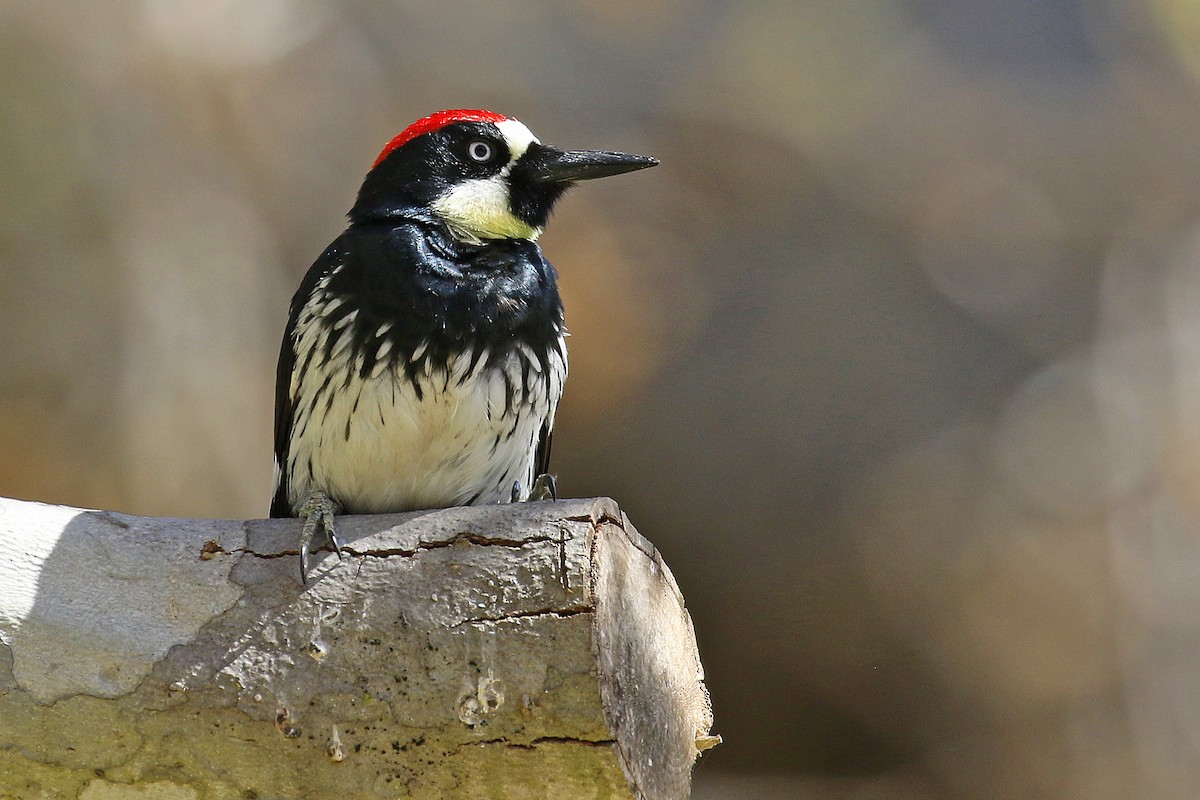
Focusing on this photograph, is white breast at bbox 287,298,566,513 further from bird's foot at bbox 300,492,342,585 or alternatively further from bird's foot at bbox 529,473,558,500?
bird's foot at bbox 300,492,342,585

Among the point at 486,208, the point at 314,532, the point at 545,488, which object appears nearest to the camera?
the point at 314,532

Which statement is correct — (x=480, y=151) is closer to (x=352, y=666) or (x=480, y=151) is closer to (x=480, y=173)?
(x=480, y=173)

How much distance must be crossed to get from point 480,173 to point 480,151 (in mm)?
77

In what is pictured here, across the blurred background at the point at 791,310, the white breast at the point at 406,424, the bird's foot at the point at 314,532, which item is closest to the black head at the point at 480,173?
the white breast at the point at 406,424

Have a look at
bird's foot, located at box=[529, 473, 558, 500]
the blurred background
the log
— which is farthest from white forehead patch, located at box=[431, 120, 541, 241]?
the blurred background

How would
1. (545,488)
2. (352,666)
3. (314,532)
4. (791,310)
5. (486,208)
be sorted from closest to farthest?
(352,666) → (314,532) → (545,488) → (486,208) → (791,310)

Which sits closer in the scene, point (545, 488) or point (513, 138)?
point (545, 488)

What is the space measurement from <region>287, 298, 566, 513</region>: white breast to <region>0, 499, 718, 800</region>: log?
0.60 meters

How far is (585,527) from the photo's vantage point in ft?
6.98

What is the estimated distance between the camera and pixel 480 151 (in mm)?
3273

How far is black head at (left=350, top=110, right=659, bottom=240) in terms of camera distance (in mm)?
3154

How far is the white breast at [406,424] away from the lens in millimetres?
2822

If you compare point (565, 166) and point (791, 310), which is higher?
point (791, 310)

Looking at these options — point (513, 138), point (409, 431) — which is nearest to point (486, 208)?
point (513, 138)
